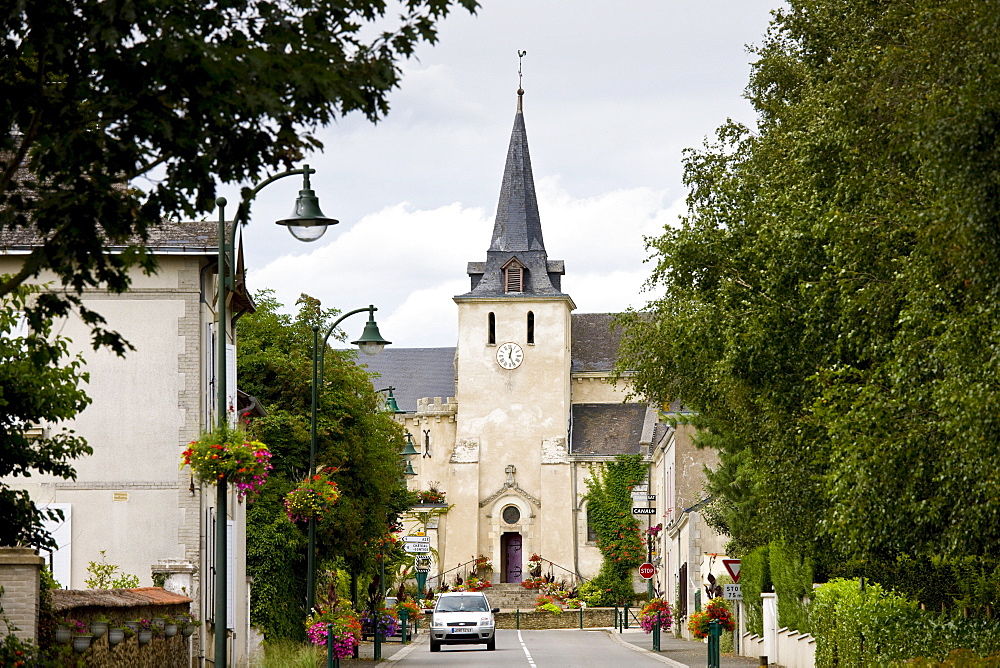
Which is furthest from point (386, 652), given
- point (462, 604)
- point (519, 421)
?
point (519, 421)

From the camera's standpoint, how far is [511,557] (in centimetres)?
7481

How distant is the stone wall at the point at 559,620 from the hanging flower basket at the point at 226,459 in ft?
138

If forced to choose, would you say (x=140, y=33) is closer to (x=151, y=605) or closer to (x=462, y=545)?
(x=151, y=605)

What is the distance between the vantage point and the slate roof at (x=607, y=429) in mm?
74562

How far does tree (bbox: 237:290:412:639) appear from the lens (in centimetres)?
2816

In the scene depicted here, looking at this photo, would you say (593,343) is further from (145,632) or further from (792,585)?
(145,632)

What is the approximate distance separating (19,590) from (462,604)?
28326 millimetres

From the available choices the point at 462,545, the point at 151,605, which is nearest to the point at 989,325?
the point at 151,605

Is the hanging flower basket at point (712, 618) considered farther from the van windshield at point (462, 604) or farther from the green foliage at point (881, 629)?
the van windshield at point (462, 604)

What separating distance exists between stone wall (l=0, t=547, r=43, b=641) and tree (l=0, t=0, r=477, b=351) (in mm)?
4809

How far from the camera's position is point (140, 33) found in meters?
6.71

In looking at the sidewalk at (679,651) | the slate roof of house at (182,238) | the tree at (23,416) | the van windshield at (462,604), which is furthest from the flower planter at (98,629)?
the van windshield at (462,604)

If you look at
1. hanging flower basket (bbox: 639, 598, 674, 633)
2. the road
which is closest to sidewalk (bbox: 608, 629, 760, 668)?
the road

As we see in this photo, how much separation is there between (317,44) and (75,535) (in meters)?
15.3
